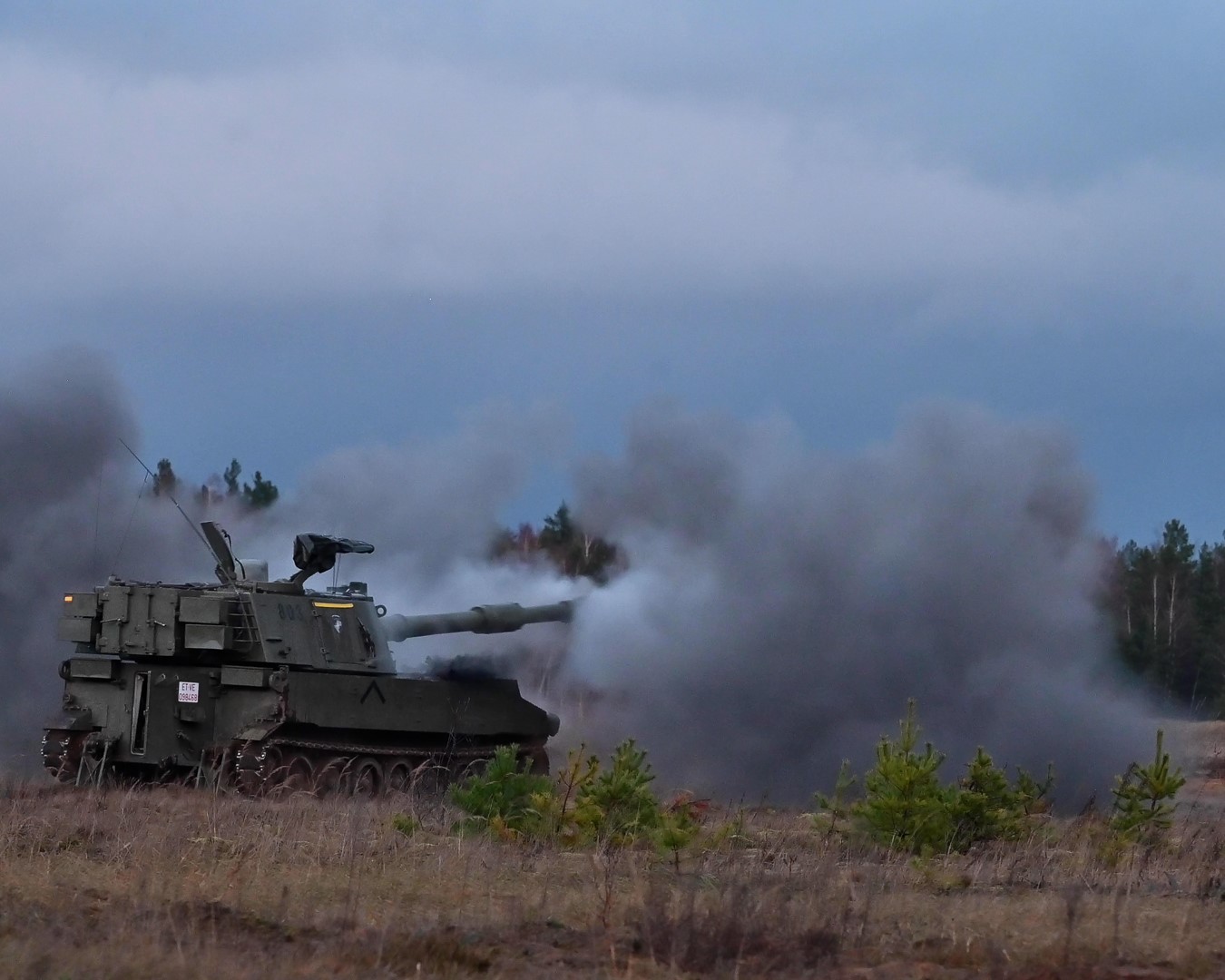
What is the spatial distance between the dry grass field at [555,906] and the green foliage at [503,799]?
0.40 metres

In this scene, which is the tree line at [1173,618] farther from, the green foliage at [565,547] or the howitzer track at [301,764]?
the howitzer track at [301,764]

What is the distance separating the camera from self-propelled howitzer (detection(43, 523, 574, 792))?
20609mm

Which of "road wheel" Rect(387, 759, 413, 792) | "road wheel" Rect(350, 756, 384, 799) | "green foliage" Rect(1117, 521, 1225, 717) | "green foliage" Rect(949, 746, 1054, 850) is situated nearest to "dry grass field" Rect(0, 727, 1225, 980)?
→ "green foliage" Rect(949, 746, 1054, 850)

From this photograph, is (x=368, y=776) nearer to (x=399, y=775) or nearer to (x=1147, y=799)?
(x=399, y=775)

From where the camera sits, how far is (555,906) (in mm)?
9430

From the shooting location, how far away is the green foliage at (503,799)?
1350cm

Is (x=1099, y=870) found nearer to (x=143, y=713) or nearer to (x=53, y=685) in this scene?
(x=143, y=713)

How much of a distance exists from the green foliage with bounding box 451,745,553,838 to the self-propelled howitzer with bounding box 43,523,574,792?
229 inches

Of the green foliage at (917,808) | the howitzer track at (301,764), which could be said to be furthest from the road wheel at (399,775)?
the green foliage at (917,808)

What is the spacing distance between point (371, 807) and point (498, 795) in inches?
72.8

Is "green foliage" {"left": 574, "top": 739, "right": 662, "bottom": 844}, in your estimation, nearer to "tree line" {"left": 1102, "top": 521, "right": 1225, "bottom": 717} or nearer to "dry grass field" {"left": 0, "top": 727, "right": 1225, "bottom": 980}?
"dry grass field" {"left": 0, "top": 727, "right": 1225, "bottom": 980}

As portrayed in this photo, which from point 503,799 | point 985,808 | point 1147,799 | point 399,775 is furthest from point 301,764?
point 1147,799

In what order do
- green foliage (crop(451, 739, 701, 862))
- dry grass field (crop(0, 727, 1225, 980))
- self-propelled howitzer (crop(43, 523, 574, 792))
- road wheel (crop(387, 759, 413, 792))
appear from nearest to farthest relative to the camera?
dry grass field (crop(0, 727, 1225, 980)) < green foliage (crop(451, 739, 701, 862)) < self-propelled howitzer (crop(43, 523, 574, 792)) < road wheel (crop(387, 759, 413, 792))

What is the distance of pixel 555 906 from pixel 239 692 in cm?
1203
